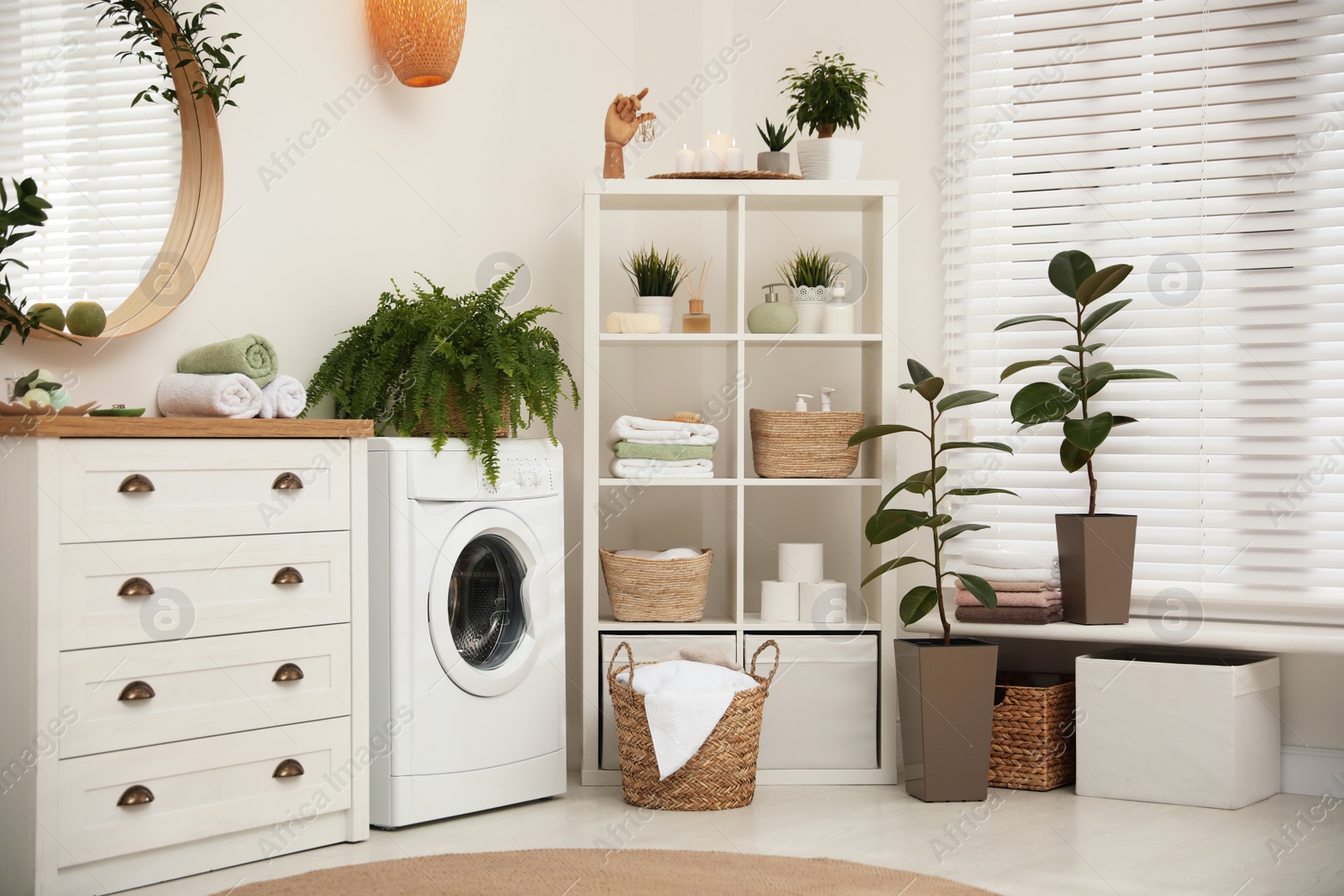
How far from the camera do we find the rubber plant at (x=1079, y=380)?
2822 millimetres

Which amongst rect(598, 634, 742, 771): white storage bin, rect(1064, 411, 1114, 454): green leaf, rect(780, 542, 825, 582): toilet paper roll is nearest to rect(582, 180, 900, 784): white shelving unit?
rect(598, 634, 742, 771): white storage bin

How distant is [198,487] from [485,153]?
1.46 metres

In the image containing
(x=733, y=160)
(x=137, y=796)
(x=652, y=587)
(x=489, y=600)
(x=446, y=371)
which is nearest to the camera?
(x=137, y=796)

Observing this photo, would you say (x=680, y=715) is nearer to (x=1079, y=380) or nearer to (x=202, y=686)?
(x=202, y=686)

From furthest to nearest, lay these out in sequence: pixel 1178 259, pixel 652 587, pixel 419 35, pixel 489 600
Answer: pixel 1178 259 < pixel 652 587 < pixel 419 35 < pixel 489 600

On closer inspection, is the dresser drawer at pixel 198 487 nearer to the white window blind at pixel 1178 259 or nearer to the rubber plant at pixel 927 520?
the rubber plant at pixel 927 520

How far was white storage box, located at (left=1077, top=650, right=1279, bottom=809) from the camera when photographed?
277cm

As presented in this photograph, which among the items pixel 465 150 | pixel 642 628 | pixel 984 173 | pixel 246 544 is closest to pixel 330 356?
pixel 246 544

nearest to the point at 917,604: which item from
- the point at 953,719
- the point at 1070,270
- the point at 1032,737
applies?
the point at 953,719

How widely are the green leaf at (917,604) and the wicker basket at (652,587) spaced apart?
0.54 meters

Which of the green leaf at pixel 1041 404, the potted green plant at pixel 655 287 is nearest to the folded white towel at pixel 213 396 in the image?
the potted green plant at pixel 655 287

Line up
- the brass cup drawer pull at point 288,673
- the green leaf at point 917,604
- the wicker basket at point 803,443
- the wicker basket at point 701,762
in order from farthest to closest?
the wicker basket at point 803,443 → the green leaf at point 917,604 → the wicker basket at point 701,762 → the brass cup drawer pull at point 288,673

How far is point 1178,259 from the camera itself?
10.5ft

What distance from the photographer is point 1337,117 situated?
304 centimetres
